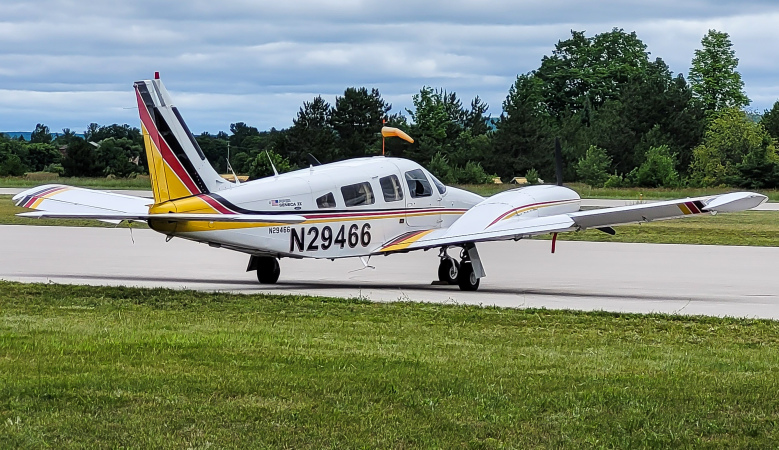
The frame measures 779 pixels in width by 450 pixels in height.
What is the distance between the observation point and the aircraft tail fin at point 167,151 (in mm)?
18453

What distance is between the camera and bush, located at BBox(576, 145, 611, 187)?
80750 millimetres

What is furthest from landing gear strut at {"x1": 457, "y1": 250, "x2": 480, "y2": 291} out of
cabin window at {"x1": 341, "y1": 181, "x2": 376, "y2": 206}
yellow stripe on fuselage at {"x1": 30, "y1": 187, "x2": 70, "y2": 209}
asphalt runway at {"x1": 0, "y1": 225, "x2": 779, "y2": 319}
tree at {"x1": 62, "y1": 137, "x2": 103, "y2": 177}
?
tree at {"x1": 62, "y1": 137, "x2": 103, "y2": 177}

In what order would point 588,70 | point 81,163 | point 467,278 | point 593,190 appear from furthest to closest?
point 588,70, point 81,163, point 593,190, point 467,278

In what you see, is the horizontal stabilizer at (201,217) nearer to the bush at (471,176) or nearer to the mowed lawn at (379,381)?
the mowed lawn at (379,381)

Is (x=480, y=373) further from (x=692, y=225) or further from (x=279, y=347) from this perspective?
(x=692, y=225)

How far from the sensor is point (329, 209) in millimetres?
19234

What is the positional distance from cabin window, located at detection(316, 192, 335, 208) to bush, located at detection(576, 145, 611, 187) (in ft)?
206

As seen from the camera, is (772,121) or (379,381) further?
(772,121)

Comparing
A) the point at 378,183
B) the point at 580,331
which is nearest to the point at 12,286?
the point at 378,183

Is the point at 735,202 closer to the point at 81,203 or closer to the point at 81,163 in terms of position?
the point at 81,203

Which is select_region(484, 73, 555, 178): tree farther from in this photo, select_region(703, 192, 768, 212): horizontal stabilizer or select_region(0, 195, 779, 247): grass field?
select_region(703, 192, 768, 212): horizontal stabilizer

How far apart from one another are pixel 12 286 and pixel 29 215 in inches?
65.4

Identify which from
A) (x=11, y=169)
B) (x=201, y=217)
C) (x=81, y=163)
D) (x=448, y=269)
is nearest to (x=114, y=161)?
(x=81, y=163)

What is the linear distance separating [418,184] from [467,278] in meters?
2.23
